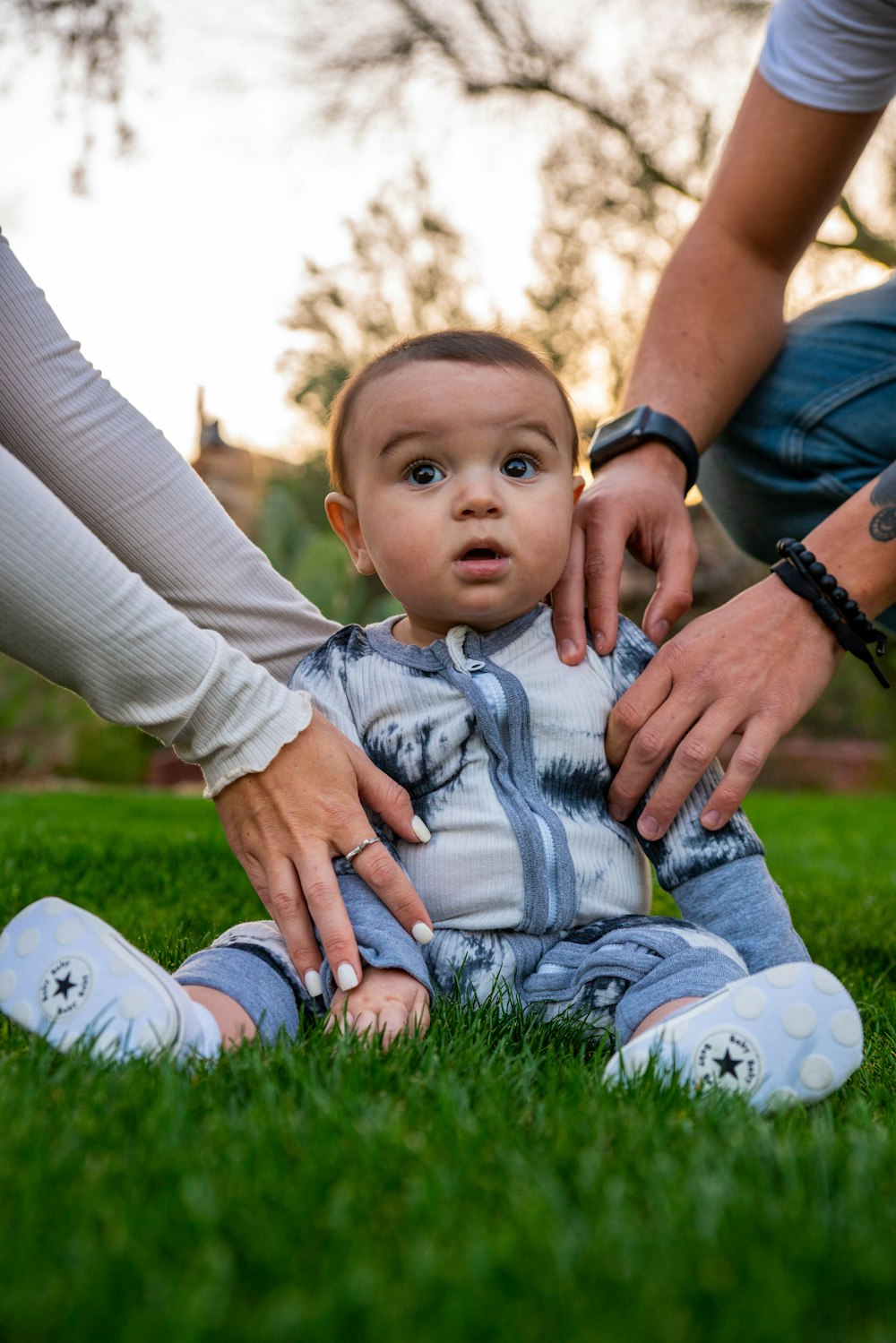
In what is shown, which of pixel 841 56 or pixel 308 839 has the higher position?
pixel 841 56

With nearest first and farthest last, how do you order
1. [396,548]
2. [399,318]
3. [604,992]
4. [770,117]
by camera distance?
1. [604,992]
2. [396,548]
3. [770,117]
4. [399,318]

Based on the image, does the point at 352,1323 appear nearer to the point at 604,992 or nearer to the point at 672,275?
the point at 604,992

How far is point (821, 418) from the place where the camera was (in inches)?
102

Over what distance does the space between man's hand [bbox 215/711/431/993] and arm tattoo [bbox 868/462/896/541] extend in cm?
105

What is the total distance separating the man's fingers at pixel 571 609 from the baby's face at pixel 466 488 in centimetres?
6

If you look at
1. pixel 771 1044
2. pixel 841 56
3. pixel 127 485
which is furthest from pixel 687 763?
A: pixel 841 56

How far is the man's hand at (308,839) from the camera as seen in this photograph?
157 centimetres

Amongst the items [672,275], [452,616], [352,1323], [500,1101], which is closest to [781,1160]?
[500,1101]

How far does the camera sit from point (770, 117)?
8.46ft

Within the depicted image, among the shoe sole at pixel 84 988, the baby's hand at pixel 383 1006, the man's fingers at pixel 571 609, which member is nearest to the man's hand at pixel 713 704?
the man's fingers at pixel 571 609

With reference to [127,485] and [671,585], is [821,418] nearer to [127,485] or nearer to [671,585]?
[671,585]

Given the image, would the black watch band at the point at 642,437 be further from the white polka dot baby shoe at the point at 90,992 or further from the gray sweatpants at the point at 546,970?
the white polka dot baby shoe at the point at 90,992

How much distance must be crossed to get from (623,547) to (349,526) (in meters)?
0.49

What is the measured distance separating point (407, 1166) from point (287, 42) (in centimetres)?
1514
